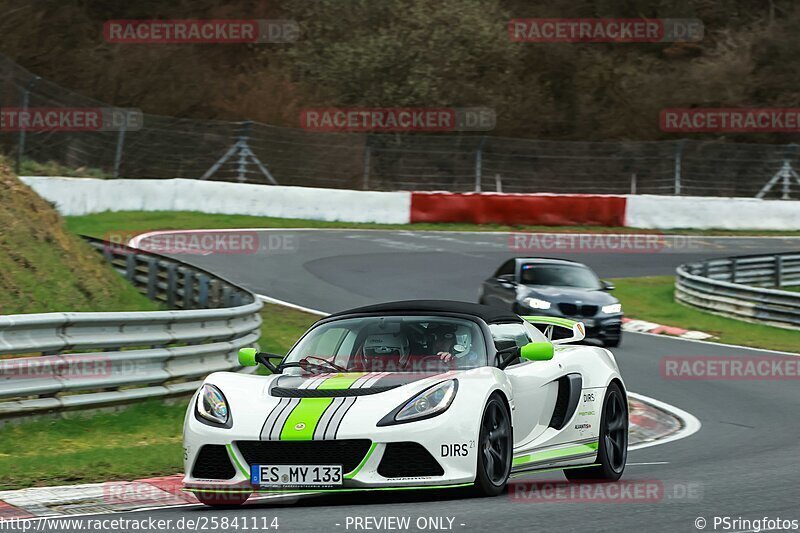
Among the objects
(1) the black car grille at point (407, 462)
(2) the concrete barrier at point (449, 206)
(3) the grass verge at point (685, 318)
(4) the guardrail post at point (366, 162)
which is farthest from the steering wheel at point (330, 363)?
(4) the guardrail post at point (366, 162)

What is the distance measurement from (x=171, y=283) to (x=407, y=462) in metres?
10.1

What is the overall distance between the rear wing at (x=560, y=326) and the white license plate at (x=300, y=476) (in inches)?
116

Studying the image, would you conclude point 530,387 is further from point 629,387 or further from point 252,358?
point 629,387

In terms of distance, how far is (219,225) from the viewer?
31.2 m

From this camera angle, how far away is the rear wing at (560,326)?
963cm

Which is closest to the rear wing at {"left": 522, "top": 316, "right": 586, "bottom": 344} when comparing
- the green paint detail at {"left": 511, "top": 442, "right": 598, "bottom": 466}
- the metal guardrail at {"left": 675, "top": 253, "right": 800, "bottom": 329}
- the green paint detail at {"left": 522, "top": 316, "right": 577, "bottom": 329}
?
the green paint detail at {"left": 522, "top": 316, "right": 577, "bottom": 329}

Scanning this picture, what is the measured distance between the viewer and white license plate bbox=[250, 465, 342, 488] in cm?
699

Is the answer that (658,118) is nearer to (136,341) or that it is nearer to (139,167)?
(139,167)

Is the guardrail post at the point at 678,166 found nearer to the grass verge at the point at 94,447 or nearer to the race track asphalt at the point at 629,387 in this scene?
the race track asphalt at the point at 629,387

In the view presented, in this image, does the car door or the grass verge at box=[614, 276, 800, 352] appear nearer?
the car door

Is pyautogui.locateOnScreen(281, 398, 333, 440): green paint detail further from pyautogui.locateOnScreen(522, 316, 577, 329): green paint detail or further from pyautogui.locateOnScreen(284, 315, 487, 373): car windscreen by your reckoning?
pyautogui.locateOnScreen(522, 316, 577, 329): green paint detail

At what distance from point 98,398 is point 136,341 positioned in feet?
2.19

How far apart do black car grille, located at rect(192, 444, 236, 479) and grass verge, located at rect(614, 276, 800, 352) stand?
14851 millimetres

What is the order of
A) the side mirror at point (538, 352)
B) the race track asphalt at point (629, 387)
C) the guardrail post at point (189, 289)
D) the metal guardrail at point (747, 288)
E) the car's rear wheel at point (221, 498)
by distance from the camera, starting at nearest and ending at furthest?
the race track asphalt at point (629, 387) → the car's rear wheel at point (221, 498) → the side mirror at point (538, 352) → the guardrail post at point (189, 289) → the metal guardrail at point (747, 288)
